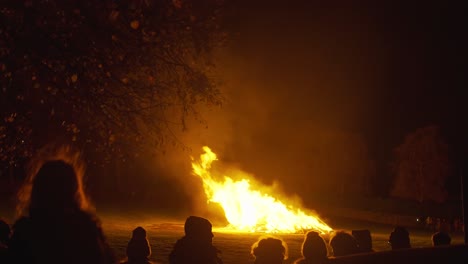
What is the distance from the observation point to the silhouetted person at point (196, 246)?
18.2ft

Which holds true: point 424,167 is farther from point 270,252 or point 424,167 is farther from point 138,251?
point 138,251

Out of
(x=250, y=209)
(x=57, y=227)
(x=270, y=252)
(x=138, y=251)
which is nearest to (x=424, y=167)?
(x=250, y=209)

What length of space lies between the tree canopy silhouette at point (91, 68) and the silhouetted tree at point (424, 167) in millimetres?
30845

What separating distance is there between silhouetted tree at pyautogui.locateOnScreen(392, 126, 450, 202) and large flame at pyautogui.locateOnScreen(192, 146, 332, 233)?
16.7 meters

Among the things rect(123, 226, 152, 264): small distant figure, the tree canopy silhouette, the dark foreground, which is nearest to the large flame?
the dark foreground

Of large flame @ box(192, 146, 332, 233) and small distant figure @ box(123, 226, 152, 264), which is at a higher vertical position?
large flame @ box(192, 146, 332, 233)

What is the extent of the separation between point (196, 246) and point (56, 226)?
208 cm

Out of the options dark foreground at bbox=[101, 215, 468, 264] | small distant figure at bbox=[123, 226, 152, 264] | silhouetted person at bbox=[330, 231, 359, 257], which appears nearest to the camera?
small distant figure at bbox=[123, 226, 152, 264]

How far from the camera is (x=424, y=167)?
37688 millimetres

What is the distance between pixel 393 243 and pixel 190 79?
4852 mm

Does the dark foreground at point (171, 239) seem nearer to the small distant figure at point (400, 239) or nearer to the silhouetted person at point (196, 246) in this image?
the small distant figure at point (400, 239)

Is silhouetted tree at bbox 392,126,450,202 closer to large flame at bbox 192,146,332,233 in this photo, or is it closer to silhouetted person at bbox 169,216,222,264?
large flame at bbox 192,146,332,233

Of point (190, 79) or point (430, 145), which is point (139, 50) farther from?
point (430, 145)

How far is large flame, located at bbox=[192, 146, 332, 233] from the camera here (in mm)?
22684
